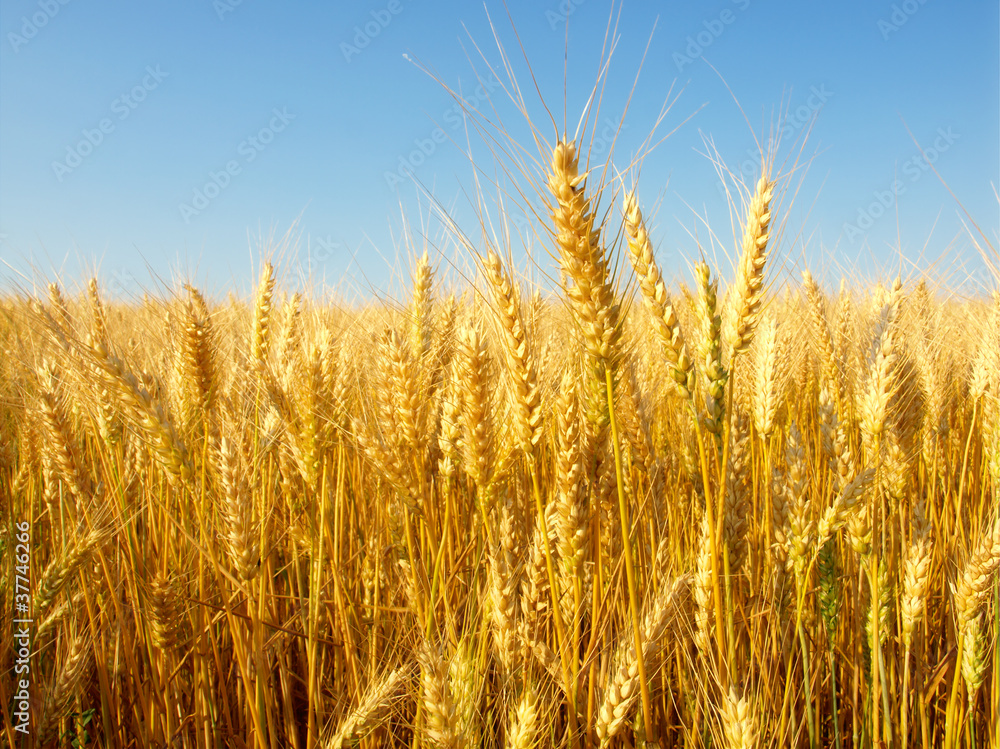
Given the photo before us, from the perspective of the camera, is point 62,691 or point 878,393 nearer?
point 62,691

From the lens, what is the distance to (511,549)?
1.79 meters

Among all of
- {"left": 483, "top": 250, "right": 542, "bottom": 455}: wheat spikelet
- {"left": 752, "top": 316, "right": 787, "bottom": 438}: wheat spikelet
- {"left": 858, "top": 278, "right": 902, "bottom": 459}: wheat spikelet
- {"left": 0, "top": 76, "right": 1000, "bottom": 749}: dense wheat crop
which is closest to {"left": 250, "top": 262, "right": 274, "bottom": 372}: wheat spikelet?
{"left": 0, "top": 76, "right": 1000, "bottom": 749}: dense wheat crop

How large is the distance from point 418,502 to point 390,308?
3.79 ft

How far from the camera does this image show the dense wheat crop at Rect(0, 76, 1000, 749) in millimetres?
1458

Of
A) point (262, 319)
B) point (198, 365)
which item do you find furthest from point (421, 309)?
point (198, 365)

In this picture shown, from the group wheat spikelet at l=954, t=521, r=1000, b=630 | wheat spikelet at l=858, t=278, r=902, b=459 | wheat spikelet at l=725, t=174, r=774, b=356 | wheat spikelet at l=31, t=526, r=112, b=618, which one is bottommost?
wheat spikelet at l=954, t=521, r=1000, b=630

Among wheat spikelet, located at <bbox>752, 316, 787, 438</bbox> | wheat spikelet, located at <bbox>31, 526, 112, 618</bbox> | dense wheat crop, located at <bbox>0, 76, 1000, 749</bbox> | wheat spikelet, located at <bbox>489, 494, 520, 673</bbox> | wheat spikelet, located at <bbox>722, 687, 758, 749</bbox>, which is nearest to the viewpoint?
wheat spikelet, located at <bbox>722, 687, 758, 749</bbox>

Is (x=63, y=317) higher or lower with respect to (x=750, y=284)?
higher

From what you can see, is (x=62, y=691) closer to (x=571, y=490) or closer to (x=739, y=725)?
(x=571, y=490)

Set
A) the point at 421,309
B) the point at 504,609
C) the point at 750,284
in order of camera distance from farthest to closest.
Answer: the point at 421,309
the point at 504,609
the point at 750,284

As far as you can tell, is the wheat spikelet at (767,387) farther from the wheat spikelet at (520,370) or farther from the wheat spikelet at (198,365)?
the wheat spikelet at (198,365)

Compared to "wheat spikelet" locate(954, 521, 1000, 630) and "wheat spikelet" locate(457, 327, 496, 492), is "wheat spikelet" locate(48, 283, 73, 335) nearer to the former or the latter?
"wheat spikelet" locate(457, 327, 496, 492)

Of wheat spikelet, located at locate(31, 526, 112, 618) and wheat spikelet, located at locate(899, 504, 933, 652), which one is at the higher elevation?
wheat spikelet, located at locate(31, 526, 112, 618)

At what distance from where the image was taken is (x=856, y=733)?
174 centimetres
